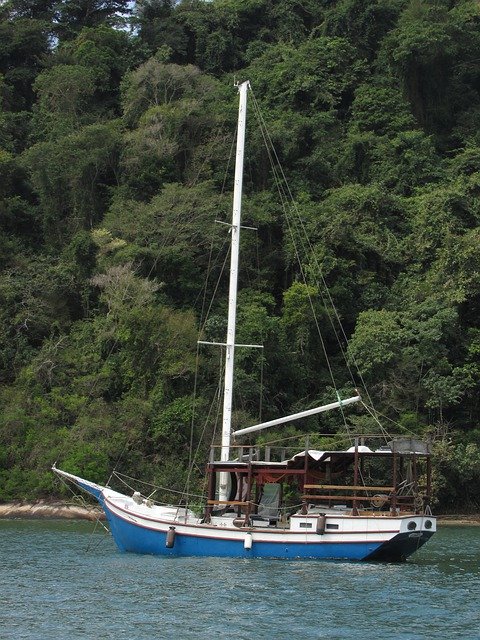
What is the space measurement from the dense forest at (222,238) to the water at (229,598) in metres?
12.6

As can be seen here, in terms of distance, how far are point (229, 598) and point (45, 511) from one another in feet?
78.7

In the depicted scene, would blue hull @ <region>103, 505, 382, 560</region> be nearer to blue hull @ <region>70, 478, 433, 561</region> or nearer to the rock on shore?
blue hull @ <region>70, 478, 433, 561</region>

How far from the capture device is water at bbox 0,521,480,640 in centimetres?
2070

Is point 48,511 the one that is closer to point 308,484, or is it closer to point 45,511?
point 45,511

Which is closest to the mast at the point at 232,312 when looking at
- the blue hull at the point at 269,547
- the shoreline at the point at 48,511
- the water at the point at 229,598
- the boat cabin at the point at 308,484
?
the boat cabin at the point at 308,484

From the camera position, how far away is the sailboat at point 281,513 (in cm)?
2878

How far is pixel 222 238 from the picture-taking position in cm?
5381

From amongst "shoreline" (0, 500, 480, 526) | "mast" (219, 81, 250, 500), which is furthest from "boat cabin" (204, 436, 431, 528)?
"shoreline" (0, 500, 480, 526)

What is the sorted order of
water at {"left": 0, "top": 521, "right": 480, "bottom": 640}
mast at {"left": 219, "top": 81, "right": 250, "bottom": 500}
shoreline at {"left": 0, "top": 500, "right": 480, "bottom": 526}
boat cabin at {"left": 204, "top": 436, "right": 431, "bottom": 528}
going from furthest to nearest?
1. shoreline at {"left": 0, "top": 500, "right": 480, "bottom": 526}
2. mast at {"left": 219, "top": 81, "right": 250, "bottom": 500}
3. boat cabin at {"left": 204, "top": 436, "right": 431, "bottom": 528}
4. water at {"left": 0, "top": 521, "right": 480, "bottom": 640}

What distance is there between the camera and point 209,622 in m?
21.3

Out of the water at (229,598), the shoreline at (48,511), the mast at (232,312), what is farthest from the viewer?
the shoreline at (48,511)

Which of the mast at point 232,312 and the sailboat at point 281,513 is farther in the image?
the mast at point 232,312

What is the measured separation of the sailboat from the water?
0.46 meters

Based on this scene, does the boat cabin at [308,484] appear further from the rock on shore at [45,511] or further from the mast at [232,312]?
the rock on shore at [45,511]
